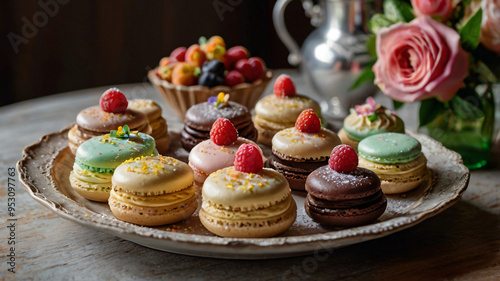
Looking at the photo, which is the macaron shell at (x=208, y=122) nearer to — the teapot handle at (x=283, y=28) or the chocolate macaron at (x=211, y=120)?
the chocolate macaron at (x=211, y=120)

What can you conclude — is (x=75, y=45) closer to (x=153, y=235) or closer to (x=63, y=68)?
(x=63, y=68)

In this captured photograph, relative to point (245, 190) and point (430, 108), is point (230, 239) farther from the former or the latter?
point (430, 108)
